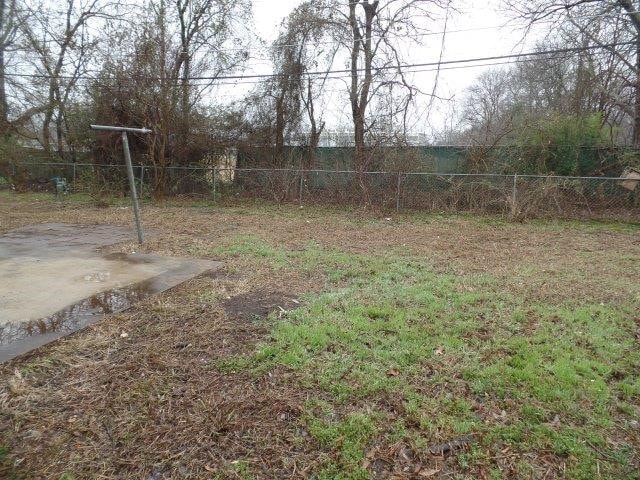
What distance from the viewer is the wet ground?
3.31 m

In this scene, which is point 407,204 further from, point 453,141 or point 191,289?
point 191,289

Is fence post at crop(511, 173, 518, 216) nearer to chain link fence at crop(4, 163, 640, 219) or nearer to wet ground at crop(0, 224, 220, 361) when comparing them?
chain link fence at crop(4, 163, 640, 219)

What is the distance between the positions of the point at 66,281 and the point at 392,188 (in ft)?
28.1

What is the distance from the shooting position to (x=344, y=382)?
8.60 ft

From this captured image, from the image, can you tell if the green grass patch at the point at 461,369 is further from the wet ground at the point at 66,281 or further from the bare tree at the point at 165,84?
the bare tree at the point at 165,84

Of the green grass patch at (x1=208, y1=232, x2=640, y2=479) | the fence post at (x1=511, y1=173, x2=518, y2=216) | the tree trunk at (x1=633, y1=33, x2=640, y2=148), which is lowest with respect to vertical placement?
the green grass patch at (x1=208, y1=232, x2=640, y2=479)

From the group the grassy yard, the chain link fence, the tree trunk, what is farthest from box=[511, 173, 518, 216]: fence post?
the grassy yard

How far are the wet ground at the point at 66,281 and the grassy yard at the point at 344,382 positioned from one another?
0.93 ft

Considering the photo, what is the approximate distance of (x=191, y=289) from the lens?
4391 millimetres

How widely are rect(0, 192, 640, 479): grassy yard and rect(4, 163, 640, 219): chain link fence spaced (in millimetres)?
5572

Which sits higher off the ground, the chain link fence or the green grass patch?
the chain link fence

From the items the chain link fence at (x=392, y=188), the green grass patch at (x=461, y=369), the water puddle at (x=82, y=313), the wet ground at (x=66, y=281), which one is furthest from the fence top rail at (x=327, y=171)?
the water puddle at (x=82, y=313)

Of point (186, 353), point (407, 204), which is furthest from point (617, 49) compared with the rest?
point (186, 353)

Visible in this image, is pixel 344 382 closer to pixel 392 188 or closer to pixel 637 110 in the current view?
pixel 392 188
